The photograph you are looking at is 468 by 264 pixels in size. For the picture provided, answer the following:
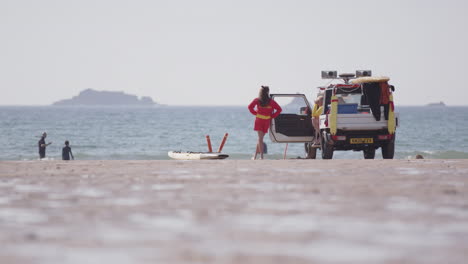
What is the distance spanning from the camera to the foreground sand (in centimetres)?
510

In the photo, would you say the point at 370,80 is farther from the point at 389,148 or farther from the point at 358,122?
the point at 389,148

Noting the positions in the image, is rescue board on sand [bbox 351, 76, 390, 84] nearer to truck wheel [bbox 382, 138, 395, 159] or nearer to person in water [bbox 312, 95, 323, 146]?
person in water [bbox 312, 95, 323, 146]

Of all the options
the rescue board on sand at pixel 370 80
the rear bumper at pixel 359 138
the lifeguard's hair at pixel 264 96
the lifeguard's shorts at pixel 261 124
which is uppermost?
the rescue board on sand at pixel 370 80

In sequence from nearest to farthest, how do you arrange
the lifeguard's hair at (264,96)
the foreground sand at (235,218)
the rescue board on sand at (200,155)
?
1. the foreground sand at (235,218)
2. the lifeguard's hair at (264,96)
3. the rescue board on sand at (200,155)

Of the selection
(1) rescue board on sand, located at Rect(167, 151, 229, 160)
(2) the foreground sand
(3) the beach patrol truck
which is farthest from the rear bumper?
(2) the foreground sand

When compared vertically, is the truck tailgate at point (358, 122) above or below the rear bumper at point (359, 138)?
above

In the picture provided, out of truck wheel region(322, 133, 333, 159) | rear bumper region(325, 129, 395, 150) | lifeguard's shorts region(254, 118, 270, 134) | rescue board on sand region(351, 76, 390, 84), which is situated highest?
rescue board on sand region(351, 76, 390, 84)

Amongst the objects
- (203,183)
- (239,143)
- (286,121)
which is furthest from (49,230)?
(239,143)

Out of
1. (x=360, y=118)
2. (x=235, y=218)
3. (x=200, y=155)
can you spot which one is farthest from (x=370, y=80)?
(x=235, y=218)

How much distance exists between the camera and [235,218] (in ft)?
21.8

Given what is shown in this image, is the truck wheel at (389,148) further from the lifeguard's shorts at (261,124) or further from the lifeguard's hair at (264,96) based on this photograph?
the lifeguard's hair at (264,96)

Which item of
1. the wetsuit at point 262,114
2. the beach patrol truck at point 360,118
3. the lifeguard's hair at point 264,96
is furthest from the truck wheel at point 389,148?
the lifeguard's hair at point 264,96

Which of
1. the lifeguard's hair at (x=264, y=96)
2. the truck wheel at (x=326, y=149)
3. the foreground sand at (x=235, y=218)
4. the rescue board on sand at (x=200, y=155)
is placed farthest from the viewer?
the rescue board on sand at (x=200, y=155)

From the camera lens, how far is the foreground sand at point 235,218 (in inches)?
201
